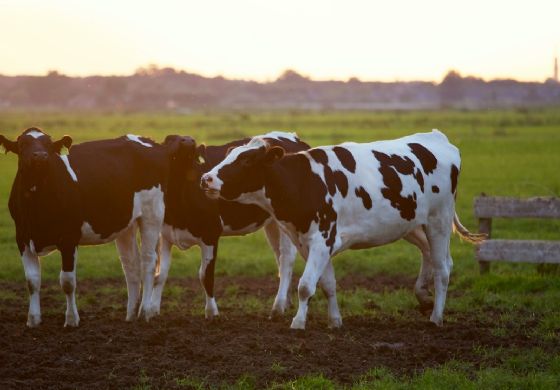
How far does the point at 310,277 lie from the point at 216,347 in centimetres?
152

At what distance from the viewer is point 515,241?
A: 49.5 feet

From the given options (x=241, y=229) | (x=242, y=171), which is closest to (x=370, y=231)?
(x=242, y=171)

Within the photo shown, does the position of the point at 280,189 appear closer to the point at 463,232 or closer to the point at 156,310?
the point at 156,310

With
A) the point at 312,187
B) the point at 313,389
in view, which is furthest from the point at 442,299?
the point at 313,389

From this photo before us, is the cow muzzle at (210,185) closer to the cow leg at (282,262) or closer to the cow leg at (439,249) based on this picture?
the cow leg at (282,262)

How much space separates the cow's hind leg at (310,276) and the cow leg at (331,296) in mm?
573

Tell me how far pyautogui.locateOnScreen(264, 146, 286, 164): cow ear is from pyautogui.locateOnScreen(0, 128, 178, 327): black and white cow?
222 cm

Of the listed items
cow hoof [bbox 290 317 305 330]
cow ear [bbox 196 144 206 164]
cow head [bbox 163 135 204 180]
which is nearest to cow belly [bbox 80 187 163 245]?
cow head [bbox 163 135 204 180]

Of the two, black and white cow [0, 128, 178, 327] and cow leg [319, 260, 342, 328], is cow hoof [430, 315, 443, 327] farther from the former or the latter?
black and white cow [0, 128, 178, 327]

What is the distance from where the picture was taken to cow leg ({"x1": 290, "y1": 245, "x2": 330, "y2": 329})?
11164 millimetres

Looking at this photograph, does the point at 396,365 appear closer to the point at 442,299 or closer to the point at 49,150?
the point at 442,299

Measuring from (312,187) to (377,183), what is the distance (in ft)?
3.04

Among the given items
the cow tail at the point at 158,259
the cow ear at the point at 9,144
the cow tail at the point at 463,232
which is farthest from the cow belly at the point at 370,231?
the cow ear at the point at 9,144

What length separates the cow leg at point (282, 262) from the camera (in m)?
13.0
